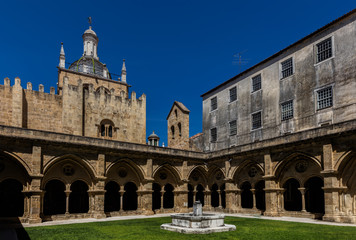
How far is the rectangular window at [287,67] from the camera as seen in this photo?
2397 cm

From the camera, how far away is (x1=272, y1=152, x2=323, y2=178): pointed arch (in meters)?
19.4

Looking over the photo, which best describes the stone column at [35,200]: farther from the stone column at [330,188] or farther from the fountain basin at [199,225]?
the stone column at [330,188]

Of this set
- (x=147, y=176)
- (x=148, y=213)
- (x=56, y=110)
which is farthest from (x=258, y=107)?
(x=56, y=110)

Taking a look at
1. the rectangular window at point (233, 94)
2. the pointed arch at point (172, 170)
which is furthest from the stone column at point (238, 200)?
the rectangular window at point (233, 94)

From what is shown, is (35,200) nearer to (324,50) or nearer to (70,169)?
(70,169)

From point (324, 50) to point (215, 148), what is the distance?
13.6 meters

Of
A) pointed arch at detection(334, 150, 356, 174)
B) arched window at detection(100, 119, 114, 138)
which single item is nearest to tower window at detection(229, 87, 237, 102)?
arched window at detection(100, 119, 114, 138)

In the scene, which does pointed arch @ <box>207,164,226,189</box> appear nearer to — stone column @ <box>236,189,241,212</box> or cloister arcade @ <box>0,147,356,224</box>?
cloister arcade @ <box>0,147,356,224</box>

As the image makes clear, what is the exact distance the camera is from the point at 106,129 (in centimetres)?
2950

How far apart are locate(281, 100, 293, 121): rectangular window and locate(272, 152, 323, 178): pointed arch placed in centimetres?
369

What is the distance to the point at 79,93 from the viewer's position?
92.2 feet

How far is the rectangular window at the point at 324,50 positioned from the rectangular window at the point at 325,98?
7.34ft

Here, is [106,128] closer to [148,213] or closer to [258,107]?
[148,213]

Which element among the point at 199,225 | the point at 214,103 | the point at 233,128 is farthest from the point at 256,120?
the point at 199,225
